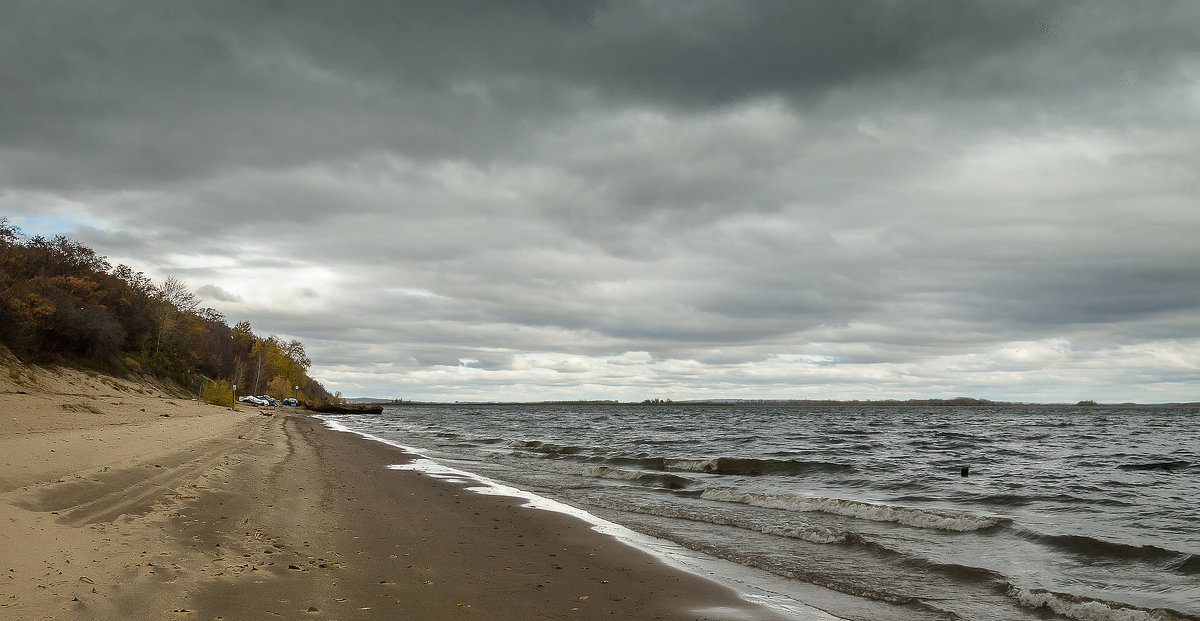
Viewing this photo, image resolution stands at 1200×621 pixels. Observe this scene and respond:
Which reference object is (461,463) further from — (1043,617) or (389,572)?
(1043,617)

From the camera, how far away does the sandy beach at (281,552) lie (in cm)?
581

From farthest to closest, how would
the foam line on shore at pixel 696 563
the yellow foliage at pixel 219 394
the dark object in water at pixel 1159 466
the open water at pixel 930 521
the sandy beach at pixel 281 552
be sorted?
1. the yellow foliage at pixel 219 394
2. the dark object in water at pixel 1159 466
3. the open water at pixel 930 521
4. the foam line on shore at pixel 696 563
5. the sandy beach at pixel 281 552

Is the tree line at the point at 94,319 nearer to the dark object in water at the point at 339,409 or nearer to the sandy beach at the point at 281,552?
the dark object in water at the point at 339,409

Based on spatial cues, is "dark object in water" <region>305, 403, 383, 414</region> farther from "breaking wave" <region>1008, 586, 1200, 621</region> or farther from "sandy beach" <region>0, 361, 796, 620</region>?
"breaking wave" <region>1008, 586, 1200, 621</region>

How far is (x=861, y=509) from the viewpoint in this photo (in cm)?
1515

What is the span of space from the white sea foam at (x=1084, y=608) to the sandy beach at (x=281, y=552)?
3661 mm

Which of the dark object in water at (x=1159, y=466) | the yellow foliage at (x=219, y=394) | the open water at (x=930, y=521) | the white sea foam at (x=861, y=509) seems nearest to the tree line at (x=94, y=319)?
the yellow foliage at (x=219, y=394)

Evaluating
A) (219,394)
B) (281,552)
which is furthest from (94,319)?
(281,552)

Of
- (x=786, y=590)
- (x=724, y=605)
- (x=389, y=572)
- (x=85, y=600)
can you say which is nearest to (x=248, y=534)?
(x=389, y=572)

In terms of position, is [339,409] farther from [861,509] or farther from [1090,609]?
[1090,609]

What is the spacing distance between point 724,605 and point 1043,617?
377 centimetres

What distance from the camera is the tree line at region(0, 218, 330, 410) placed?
39.9 m

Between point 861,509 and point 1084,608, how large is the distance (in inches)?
291

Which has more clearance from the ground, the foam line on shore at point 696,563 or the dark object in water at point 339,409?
the foam line on shore at point 696,563
